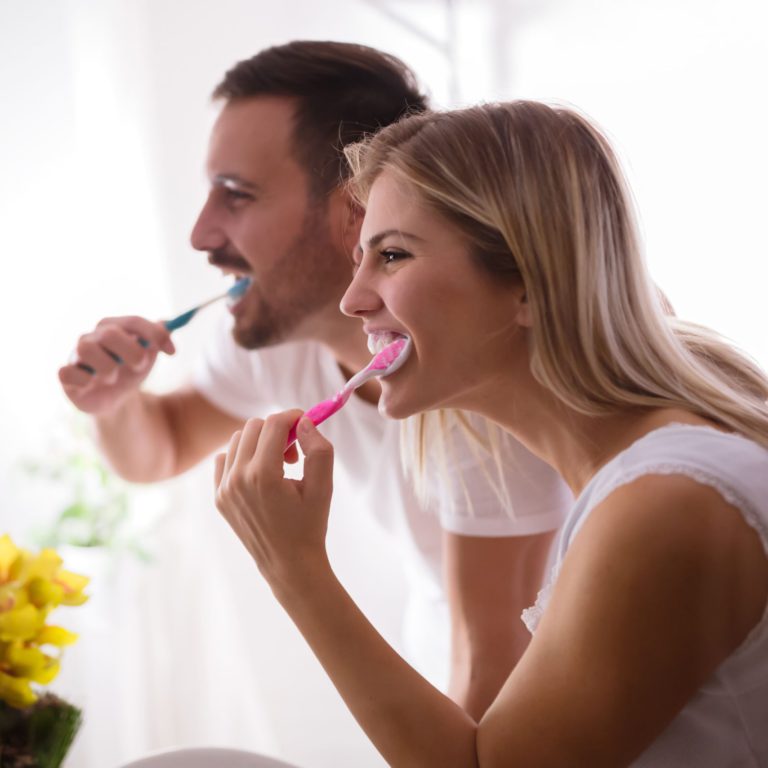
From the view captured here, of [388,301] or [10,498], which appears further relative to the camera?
[10,498]

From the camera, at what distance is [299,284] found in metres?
1.16

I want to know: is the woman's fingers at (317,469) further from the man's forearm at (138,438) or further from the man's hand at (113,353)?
the man's forearm at (138,438)

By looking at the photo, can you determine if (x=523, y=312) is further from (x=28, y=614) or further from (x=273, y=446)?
(x=28, y=614)

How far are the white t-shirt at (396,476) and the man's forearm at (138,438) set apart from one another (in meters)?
0.09

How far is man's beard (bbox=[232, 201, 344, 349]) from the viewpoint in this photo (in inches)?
45.4

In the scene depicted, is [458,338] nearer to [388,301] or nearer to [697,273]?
[388,301]

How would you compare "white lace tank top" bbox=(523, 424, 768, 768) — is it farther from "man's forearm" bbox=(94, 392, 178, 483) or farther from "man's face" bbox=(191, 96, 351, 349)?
"man's forearm" bbox=(94, 392, 178, 483)

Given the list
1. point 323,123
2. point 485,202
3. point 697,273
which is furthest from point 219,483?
point 697,273

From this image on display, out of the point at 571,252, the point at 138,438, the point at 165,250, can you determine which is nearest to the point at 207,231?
the point at 138,438

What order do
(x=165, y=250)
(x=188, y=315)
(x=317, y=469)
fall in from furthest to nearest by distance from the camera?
(x=165, y=250), (x=188, y=315), (x=317, y=469)

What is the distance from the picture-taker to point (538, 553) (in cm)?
103

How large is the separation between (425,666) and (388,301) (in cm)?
62

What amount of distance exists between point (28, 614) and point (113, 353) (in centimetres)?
50

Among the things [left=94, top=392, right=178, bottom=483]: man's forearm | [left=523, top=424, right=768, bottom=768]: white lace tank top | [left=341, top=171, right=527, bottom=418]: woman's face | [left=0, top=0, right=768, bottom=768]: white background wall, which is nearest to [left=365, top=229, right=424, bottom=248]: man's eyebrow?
[left=341, top=171, right=527, bottom=418]: woman's face
